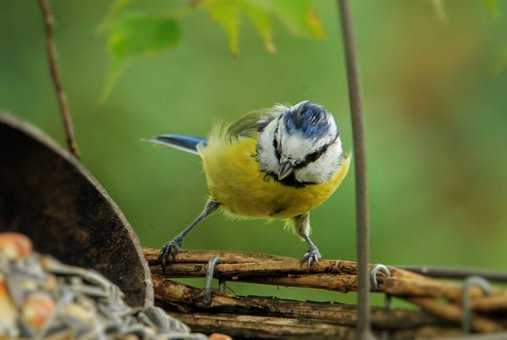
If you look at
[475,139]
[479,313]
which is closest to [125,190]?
[475,139]

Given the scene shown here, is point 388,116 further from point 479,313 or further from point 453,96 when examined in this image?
point 479,313

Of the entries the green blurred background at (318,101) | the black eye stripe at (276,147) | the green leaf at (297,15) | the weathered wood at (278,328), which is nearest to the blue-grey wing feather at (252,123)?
the black eye stripe at (276,147)

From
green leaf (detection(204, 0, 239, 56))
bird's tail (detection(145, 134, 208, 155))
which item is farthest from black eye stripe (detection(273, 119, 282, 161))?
green leaf (detection(204, 0, 239, 56))

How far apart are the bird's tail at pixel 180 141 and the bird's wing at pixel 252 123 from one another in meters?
0.24

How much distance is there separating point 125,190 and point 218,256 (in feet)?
4.37

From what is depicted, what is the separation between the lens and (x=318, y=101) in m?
2.82

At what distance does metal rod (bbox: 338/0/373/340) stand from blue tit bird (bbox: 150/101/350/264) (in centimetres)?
102

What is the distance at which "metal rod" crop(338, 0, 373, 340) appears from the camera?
912 millimetres

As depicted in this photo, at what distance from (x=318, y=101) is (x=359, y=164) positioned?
74.4 inches

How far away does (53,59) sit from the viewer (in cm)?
123

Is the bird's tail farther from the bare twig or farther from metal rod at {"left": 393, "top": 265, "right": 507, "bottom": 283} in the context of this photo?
metal rod at {"left": 393, "top": 265, "right": 507, "bottom": 283}

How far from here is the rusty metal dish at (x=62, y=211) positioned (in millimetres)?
1116

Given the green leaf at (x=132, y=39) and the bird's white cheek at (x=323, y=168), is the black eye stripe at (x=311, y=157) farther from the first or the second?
the green leaf at (x=132, y=39)

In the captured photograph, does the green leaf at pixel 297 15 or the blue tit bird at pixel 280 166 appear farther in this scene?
the blue tit bird at pixel 280 166
